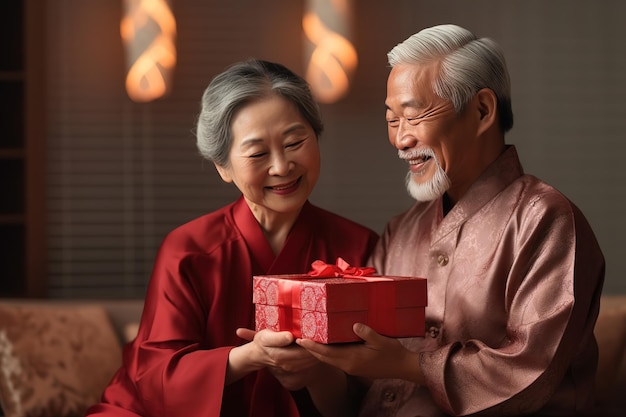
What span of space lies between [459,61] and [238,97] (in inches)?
16.4

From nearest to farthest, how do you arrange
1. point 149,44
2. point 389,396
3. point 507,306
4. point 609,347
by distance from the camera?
1. point 507,306
2. point 389,396
3. point 609,347
4. point 149,44

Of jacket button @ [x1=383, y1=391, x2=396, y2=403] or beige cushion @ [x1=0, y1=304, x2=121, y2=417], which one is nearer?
jacket button @ [x1=383, y1=391, x2=396, y2=403]

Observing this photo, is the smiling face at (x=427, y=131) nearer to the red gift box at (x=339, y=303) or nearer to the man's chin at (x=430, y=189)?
the man's chin at (x=430, y=189)

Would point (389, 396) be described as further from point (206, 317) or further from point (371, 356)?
point (206, 317)

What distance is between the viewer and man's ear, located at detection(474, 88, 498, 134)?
5.23ft

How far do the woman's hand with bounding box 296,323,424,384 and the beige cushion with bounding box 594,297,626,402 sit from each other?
1020mm

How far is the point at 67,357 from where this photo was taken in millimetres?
2484

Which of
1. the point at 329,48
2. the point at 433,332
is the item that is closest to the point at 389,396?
the point at 433,332

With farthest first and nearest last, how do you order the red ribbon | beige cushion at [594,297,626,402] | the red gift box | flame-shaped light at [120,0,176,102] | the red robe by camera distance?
flame-shaped light at [120,0,176,102]
beige cushion at [594,297,626,402]
the red robe
the red ribbon
the red gift box

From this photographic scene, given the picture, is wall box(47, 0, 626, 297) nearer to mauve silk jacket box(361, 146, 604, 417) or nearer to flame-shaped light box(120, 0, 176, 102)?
flame-shaped light box(120, 0, 176, 102)

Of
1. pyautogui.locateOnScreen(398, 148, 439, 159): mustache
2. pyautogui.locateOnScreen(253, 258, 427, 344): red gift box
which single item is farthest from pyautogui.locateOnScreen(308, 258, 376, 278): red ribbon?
pyautogui.locateOnScreen(398, 148, 439, 159): mustache

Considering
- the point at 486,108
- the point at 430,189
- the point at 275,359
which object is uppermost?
the point at 486,108

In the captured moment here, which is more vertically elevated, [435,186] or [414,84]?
[414,84]

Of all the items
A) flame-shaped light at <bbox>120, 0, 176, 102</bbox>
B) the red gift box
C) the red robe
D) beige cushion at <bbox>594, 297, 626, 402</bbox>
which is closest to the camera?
the red gift box
